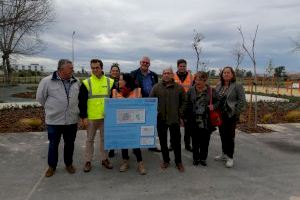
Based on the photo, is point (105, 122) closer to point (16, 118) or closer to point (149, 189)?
point (149, 189)

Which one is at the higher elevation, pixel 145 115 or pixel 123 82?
pixel 123 82

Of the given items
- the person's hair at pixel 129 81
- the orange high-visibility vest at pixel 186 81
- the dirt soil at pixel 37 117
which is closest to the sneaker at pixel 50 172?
the person's hair at pixel 129 81

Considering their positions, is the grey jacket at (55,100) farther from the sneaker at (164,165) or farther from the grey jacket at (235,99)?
the grey jacket at (235,99)

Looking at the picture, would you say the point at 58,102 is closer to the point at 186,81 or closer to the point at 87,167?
the point at 87,167

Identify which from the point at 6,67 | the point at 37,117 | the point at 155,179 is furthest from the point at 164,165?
the point at 6,67

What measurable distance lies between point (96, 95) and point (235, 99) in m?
2.40

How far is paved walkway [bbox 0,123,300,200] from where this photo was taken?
541 centimetres

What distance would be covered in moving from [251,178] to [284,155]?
193cm

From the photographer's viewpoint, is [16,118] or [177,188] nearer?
[177,188]

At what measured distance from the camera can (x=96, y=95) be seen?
6.33m

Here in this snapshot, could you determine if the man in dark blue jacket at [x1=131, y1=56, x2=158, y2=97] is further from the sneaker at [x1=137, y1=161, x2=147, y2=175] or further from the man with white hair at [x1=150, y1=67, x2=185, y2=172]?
the sneaker at [x1=137, y1=161, x2=147, y2=175]

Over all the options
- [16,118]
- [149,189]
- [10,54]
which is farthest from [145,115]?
[10,54]

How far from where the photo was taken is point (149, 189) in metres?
5.63

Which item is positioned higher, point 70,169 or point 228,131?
point 228,131
